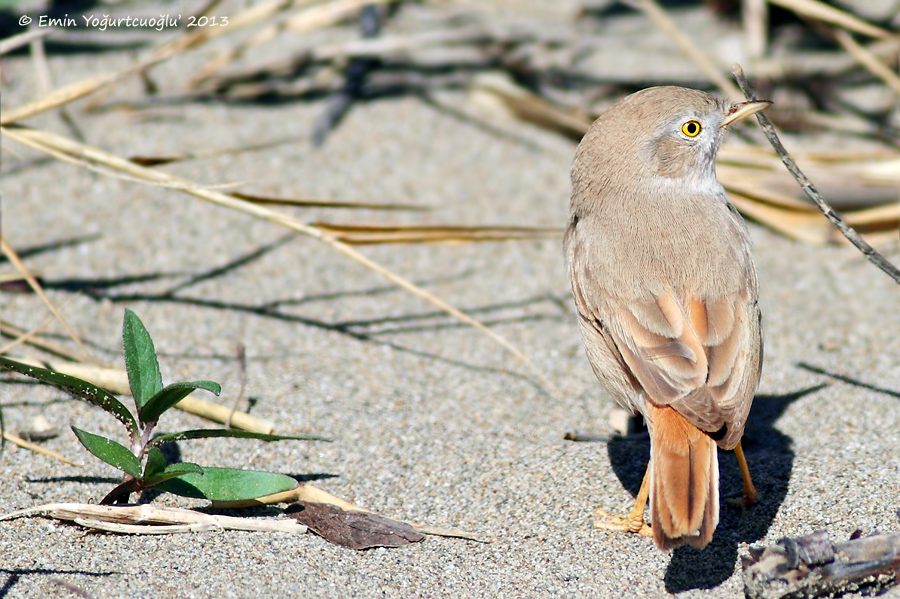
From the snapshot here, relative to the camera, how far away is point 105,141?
4906 mm

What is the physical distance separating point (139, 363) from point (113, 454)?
0.28 meters

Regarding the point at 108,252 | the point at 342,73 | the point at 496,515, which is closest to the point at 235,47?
the point at 342,73

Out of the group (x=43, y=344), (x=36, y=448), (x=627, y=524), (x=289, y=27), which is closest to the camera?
(x=627, y=524)

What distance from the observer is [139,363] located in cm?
283

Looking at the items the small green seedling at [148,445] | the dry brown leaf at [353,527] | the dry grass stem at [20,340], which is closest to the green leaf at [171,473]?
the small green seedling at [148,445]

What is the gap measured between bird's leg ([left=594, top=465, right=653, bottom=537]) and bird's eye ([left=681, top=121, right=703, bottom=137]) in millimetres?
1225

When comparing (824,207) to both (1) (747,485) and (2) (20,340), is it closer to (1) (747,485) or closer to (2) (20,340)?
(1) (747,485)

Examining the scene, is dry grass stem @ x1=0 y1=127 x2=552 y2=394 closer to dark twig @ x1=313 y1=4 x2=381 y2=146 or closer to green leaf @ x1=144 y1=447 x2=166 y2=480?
green leaf @ x1=144 y1=447 x2=166 y2=480

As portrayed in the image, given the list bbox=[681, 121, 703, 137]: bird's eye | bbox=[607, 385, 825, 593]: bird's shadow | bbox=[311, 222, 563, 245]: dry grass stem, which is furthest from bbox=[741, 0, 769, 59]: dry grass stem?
bbox=[607, 385, 825, 593]: bird's shadow

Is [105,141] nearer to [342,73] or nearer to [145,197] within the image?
[145,197]

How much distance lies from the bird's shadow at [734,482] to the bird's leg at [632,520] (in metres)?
0.14

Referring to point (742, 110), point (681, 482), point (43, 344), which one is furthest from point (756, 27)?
point (43, 344)

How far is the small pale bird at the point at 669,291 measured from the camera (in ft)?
8.75

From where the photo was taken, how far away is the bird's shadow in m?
2.70
